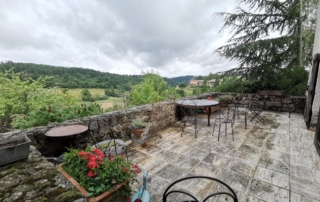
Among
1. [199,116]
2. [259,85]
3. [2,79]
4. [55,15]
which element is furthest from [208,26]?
[2,79]

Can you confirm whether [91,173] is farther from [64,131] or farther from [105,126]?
[105,126]

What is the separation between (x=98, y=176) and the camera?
1.19m

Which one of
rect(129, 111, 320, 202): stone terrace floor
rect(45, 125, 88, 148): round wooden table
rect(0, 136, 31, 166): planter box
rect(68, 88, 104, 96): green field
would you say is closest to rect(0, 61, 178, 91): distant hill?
rect(68, 88, 104, 96): green field

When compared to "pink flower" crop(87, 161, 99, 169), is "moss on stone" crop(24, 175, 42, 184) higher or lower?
lower

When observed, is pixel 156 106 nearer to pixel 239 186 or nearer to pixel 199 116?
pixel 199 116

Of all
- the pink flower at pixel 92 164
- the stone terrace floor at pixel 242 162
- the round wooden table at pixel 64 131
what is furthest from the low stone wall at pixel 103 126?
the pink flower at pixel 92 164

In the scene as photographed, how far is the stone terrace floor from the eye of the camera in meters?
1.66

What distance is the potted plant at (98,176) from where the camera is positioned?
1128 mm

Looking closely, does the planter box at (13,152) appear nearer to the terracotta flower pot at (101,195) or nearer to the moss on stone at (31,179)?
the moss on stone at (31,179)

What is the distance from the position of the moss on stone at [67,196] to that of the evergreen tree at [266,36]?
290 inches

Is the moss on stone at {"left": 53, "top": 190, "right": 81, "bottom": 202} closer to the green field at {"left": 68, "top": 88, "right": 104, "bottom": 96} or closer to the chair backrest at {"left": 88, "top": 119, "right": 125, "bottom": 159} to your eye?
the chair backrest at {"left": 88, "top": 119, "right": 125, "bottom": 159}

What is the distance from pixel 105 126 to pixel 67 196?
1871 millimetres

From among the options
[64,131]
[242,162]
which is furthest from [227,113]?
[64,131]

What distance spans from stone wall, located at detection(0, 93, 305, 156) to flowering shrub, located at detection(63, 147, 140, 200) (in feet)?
1.53
